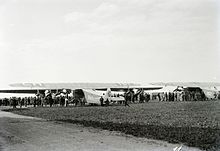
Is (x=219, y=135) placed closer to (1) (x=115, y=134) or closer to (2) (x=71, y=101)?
(1) (x=115, y=134)

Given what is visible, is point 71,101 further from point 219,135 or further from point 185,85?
point 219,135

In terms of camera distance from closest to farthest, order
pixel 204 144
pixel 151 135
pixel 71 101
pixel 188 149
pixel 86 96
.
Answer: pixel 188 149
pixel 204 144
pixel 151 135
pixel 86 96
pixel 71 101

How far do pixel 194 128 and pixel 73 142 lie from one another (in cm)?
559

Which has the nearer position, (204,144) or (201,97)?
(204,144)

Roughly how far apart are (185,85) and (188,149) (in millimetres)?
45054

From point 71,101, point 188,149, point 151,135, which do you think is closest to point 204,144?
point 188,149

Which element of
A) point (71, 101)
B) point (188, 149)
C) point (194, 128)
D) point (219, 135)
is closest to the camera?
point (188, 149)

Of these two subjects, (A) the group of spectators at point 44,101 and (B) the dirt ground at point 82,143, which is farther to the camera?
(A) the group of spectators at point 44,101

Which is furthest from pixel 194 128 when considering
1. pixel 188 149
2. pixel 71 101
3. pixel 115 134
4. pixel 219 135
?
pixel 71 101

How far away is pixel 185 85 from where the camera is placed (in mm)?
54406

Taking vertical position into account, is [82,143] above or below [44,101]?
above

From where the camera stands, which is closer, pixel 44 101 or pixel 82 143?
pixel 82 143

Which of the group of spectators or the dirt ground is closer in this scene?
the dirt ground

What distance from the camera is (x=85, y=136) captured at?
43.8ft
